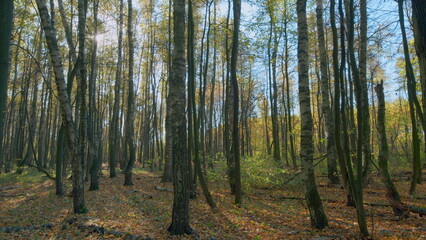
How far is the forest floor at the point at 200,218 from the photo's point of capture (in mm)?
5633

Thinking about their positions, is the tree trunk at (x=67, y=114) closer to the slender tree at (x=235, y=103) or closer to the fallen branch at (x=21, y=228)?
the fallen branch at (x=21, y=228)

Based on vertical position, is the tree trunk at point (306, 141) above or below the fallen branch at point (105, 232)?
above

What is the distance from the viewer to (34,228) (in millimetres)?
6062

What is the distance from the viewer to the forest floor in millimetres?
5633

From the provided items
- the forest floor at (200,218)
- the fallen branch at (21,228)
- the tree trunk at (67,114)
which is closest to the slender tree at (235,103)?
the forest floor at (200,218)

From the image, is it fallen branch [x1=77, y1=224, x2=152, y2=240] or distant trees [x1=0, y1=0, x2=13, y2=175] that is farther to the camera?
fallen branch [x1=77, y1=224, x2=152, y2=240]

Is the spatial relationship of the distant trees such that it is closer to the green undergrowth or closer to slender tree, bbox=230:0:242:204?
slender tree, bbox=230:0:242:204

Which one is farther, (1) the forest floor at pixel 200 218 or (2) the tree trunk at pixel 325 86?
(2) the tree trunk at pixel 325 86

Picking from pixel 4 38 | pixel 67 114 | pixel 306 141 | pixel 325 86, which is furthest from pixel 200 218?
pixel 325 86

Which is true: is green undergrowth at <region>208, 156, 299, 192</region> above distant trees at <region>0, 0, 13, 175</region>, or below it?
below

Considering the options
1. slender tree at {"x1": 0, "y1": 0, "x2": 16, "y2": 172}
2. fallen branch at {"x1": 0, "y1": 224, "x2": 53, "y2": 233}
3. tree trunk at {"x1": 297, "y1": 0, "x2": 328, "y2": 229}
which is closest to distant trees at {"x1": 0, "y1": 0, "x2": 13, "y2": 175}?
slender tree at {"x1": 0, "y1": 0, "x2": 16, "y2": 172}

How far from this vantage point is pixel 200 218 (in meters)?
7.25

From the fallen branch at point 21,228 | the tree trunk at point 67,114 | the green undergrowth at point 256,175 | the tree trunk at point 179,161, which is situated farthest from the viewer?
the green undergrowth at point 256,175

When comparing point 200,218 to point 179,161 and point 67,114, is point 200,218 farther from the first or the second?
point 67,114
